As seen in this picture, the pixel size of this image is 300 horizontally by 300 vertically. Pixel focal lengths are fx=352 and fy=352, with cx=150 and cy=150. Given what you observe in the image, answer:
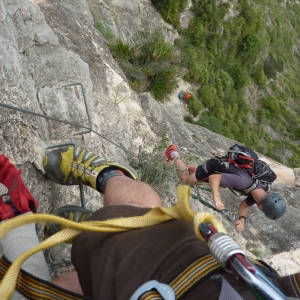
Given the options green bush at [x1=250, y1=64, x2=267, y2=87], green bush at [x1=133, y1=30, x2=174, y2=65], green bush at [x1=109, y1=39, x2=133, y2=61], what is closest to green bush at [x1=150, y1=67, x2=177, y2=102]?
green bush at [x1=133, y1=30, x2=174, y2=65]

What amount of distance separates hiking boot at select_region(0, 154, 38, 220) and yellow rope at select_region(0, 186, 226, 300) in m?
0.53

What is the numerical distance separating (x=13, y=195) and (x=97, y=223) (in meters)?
0.70

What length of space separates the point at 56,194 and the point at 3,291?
5.09 feet

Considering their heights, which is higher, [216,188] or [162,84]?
[216,188]

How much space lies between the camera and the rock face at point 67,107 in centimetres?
257

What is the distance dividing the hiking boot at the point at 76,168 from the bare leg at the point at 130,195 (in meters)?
0.28

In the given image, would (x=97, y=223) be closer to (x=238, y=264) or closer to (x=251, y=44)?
(x=238, y=264)

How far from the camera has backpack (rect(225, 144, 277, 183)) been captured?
414 centimetres

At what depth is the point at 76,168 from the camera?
279 centimetres

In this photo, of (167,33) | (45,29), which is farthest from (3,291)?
(167,33)

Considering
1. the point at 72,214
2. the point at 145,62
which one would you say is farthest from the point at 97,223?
the point at 145,62

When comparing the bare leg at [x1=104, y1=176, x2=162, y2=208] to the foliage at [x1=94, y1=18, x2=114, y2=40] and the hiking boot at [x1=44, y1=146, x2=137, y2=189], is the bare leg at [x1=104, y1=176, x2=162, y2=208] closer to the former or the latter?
the hiking boot at [x1=44, y1=146, x2=137, y2=189]

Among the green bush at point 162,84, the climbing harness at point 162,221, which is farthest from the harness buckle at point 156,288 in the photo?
the green bush at point 162,84

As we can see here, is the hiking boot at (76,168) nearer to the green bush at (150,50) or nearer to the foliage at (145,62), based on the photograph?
the foliage at (145,62)
